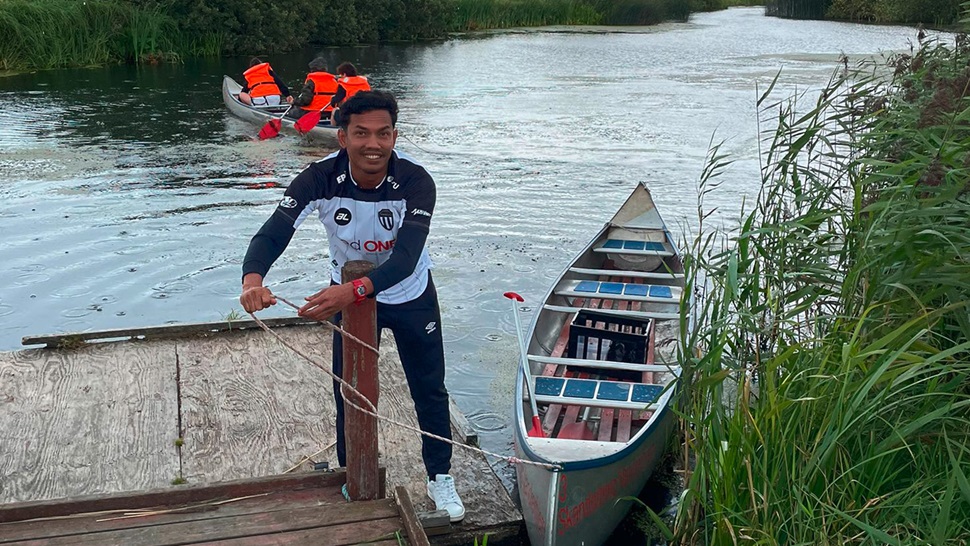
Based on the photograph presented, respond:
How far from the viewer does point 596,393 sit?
5004 millimetres

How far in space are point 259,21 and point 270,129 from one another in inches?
603

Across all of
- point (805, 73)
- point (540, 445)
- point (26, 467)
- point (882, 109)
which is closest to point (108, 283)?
point (26, 467)

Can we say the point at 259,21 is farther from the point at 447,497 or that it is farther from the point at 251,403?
the point at 447,497

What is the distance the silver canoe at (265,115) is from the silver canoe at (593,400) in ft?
28.0

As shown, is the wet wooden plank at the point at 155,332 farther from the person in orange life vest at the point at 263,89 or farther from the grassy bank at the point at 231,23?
the grassy bank at the point at 231,23

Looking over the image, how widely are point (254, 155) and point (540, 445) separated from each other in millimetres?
11414

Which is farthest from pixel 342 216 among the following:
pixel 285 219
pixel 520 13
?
pixel 520 13

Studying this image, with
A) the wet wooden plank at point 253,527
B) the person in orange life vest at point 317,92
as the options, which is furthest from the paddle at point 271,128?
the wet wooden plank at point 253,527

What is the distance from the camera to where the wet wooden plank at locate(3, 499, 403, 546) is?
10.8ft

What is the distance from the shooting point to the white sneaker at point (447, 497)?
412cm

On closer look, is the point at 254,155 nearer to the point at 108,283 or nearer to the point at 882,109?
the point at 108,283

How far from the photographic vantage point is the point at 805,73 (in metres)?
23.1

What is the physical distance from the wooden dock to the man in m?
0.71

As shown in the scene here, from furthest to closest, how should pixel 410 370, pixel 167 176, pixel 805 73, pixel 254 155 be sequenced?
pixel 805 73, pixel 254 155, pixel 167 176, pixel 410 370
